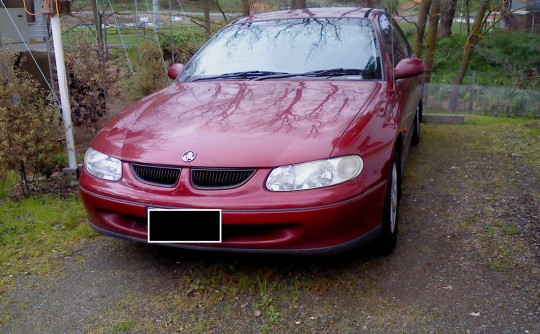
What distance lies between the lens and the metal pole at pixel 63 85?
14.1 ft

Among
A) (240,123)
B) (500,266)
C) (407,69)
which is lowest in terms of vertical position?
(500,266)

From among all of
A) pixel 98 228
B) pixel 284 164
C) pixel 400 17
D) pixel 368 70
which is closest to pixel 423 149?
pixel 368 70

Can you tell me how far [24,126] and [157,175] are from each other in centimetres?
195

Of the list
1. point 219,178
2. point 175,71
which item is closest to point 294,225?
point 219,178

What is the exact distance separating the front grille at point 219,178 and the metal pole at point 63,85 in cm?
229

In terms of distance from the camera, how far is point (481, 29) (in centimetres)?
1494

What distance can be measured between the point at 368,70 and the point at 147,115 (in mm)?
1586

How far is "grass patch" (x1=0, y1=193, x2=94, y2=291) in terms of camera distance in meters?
3.29

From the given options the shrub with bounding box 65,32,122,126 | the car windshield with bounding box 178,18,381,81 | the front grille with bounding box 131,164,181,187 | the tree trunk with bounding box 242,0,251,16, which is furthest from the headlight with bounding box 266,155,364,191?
the tree trunk with bounding box 242,0,251,16

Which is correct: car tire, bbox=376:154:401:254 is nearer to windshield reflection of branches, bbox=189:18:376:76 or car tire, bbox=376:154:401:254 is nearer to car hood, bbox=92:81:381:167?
car hood, bbox=92:81:381:167

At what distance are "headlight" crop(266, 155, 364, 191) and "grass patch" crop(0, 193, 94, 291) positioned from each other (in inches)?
65.2

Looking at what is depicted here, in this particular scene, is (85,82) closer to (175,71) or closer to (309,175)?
(175,71)

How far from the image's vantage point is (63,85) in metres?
4.39

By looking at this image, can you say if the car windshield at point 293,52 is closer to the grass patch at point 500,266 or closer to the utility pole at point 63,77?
the utility pole at point 63,77
